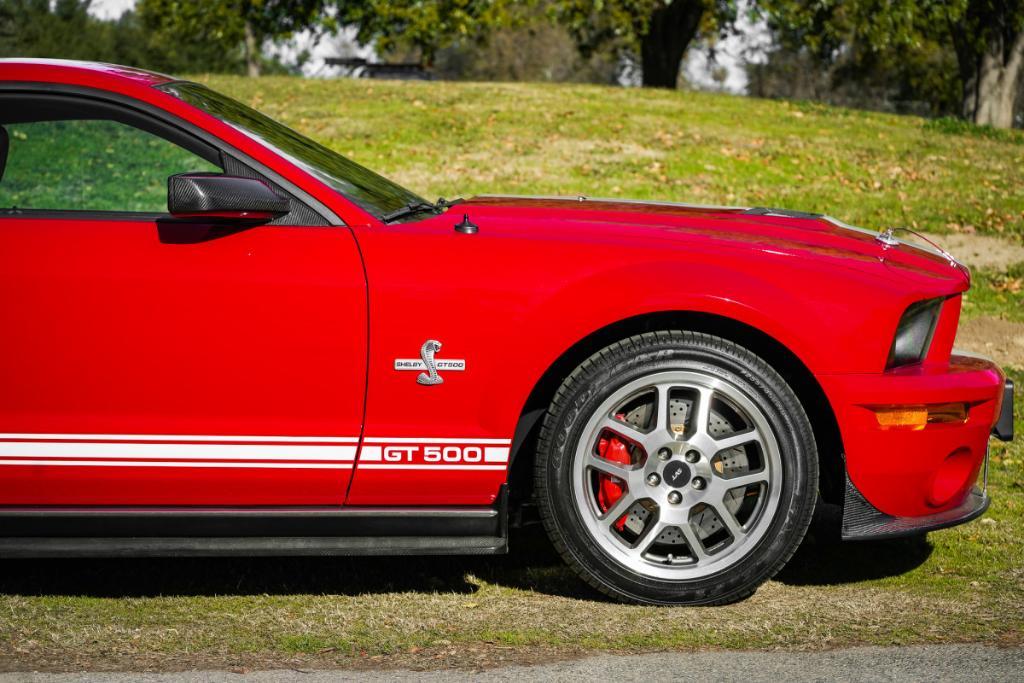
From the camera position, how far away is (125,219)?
12.1 ft

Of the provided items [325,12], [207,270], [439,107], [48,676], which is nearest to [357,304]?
[207,270]

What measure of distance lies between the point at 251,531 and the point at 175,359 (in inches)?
22.1

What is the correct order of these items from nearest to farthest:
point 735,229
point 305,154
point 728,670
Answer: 1. point 728,670
2. point 735,229
3. point 305,154

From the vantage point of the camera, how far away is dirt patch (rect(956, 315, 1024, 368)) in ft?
27.5

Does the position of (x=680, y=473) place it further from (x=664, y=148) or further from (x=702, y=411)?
(x=664, y=148)

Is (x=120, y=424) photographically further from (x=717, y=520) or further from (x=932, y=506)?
(x=932, y=506)

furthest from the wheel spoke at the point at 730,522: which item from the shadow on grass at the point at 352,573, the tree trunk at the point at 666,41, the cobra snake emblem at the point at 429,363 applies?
the tree trunk at the point at 666,41

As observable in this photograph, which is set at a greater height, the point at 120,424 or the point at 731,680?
the point at 120,424

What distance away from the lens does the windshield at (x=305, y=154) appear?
3.99 m

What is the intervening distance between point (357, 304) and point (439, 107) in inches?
644

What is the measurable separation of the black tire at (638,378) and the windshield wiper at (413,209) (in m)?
0.77

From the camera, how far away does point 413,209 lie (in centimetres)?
428

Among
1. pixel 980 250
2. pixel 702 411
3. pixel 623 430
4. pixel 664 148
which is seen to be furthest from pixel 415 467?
pixel 664 148

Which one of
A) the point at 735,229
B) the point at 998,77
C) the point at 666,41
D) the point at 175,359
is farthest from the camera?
the point at 666,41
